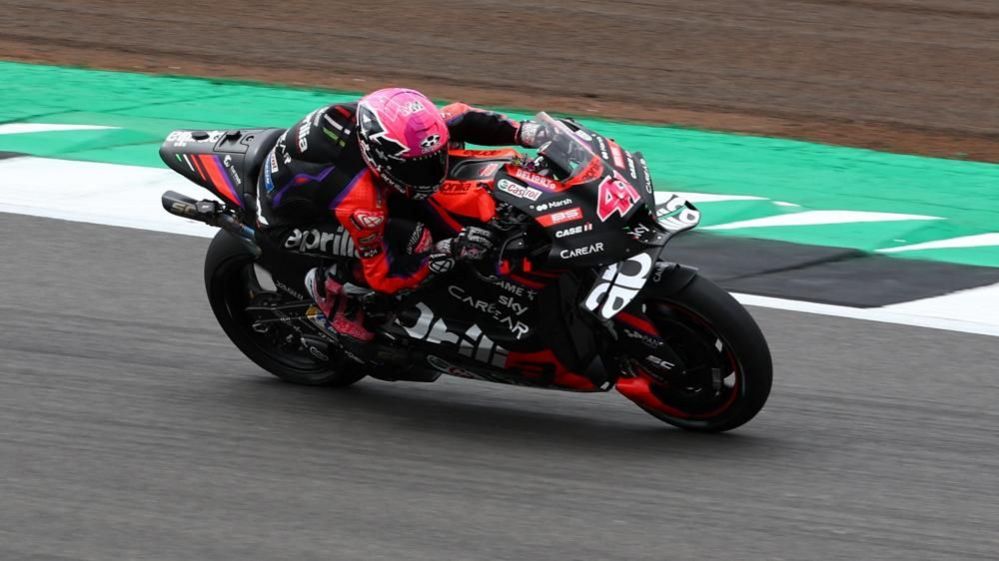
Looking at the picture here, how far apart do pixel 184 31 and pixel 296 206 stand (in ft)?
30.4

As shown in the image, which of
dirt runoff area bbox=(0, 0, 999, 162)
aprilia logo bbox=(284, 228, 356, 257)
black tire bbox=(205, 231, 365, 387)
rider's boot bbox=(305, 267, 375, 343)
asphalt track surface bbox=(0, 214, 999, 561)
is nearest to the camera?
asphalt track surface bbox=(0, 214, 999, 561)

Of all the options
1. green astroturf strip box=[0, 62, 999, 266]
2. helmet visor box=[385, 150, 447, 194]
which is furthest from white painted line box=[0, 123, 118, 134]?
helmet visor box=[385, 150, 447, 194]

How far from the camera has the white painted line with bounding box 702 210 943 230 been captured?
9.12 m

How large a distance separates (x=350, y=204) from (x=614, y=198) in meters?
0.97

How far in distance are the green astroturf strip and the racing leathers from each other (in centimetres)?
339

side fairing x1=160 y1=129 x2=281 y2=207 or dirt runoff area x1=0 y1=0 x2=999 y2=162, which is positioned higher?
side fairing x1=160 y1=129 x2=281 y2=207

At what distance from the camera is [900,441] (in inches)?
237

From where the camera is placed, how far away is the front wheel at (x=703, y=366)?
5.62 m

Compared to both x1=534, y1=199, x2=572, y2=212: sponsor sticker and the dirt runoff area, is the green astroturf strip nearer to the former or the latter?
the dirt runoff area

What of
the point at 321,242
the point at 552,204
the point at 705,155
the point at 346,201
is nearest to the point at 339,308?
the point at 321,242

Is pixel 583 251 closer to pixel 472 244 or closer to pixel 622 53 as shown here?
pixel 472 244

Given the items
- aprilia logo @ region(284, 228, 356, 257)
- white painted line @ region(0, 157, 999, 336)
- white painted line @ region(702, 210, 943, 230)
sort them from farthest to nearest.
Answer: white painted line @ region(702, 210, 943, 230), white painted line @ region(0, 157, 999, 336), aprilia logo @ region(284, 228, 356, 257)

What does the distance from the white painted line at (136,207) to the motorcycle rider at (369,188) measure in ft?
7.70

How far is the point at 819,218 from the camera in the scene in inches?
366
